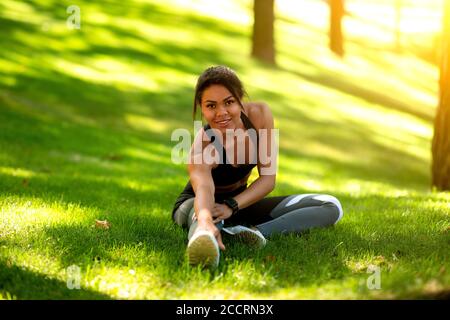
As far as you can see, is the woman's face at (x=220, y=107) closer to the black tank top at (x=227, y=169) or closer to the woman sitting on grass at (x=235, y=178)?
the woman sitting on grass at (x=235, y=178)

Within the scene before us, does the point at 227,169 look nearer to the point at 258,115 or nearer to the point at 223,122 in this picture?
the point at 223,122

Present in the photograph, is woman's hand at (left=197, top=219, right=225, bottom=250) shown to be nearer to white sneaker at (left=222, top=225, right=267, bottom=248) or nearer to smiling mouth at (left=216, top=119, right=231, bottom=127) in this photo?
white sneaker at (left=222, top=225, right=267, bottom=248)

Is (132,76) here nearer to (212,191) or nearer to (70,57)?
(70,57)

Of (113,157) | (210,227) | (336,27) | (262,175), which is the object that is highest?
(336,27)

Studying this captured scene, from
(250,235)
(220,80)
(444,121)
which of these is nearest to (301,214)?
(250,235)

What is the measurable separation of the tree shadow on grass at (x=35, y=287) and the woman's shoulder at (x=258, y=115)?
86.1 inches

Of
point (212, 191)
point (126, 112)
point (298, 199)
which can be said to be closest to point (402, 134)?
point (126, 112)

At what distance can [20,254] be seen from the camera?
4.73 m

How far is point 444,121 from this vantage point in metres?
9.79

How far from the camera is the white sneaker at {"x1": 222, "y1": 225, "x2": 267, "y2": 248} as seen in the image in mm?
5180

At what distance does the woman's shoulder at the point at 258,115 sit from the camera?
5.68 meters

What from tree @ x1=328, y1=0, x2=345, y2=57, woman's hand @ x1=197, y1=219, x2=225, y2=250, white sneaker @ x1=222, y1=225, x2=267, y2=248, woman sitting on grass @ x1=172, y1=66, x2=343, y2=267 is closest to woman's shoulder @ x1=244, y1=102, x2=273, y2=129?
woman sitting on grass @ x1=172, y1=66, x2=343, y2=267

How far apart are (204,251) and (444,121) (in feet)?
21.0
